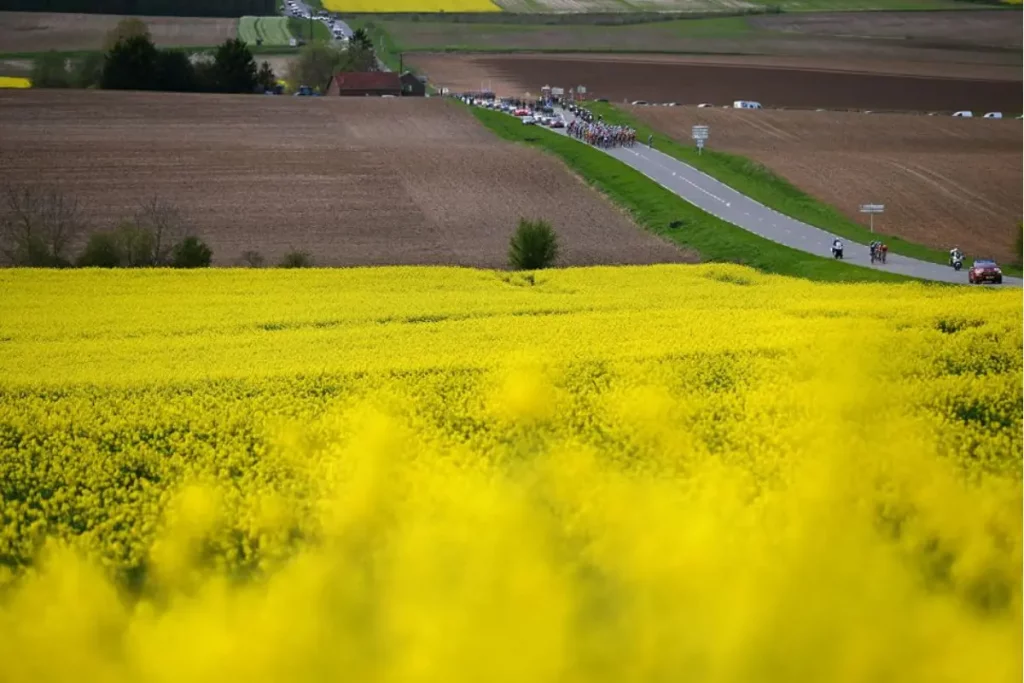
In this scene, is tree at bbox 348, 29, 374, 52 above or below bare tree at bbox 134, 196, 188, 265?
above

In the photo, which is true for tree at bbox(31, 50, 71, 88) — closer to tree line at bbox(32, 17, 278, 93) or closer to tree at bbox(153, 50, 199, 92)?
tree line at bbox(32, 17, 278, 93)

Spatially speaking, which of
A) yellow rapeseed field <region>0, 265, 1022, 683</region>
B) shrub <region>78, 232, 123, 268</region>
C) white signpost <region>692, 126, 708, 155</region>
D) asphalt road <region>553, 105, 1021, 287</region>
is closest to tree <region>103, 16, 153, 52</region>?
asphalt road <region>553, 105, 1021, 287</region>

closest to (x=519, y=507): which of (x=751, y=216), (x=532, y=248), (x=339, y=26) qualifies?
(x=532, y=248)

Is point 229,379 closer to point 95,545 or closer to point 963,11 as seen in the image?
point 95,545

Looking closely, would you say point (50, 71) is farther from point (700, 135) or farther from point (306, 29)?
point (700, 135)

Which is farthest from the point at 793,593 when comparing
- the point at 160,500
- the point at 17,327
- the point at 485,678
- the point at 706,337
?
the point at 17,327

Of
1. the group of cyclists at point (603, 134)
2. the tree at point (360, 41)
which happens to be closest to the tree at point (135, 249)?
the group of cyclists at point (603, 134)
